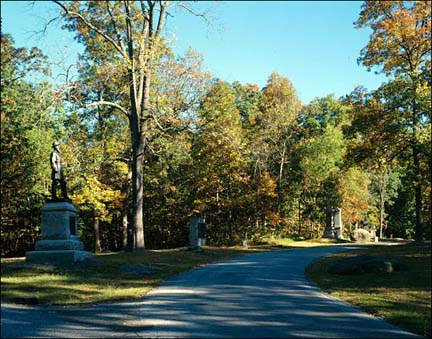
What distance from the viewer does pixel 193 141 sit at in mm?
30438

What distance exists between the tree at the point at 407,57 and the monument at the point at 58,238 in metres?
16.4

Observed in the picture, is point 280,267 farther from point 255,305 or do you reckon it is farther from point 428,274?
point 255,305

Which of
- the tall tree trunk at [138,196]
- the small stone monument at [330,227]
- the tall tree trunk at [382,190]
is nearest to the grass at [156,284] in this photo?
the tall tree trunk at [138,196]

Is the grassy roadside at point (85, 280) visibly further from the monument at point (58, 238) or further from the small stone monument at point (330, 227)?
the small stone monument at point (330, 227)

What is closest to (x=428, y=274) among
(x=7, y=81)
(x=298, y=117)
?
(x=7, y=81)

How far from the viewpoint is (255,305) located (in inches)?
369

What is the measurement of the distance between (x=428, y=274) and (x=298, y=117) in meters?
38.0

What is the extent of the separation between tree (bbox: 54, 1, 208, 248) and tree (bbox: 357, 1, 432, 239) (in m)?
11.6

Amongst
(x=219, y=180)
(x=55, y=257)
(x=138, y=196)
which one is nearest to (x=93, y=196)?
(x=219, y=180)

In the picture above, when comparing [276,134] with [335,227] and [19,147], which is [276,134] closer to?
[335,227]

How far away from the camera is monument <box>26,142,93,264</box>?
1594 cm

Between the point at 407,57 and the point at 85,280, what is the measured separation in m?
20.7

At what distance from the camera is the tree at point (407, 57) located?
926 inches

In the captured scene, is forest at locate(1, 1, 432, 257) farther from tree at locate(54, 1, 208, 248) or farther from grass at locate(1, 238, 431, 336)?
grass at locate(1, 238, 431, 336)
